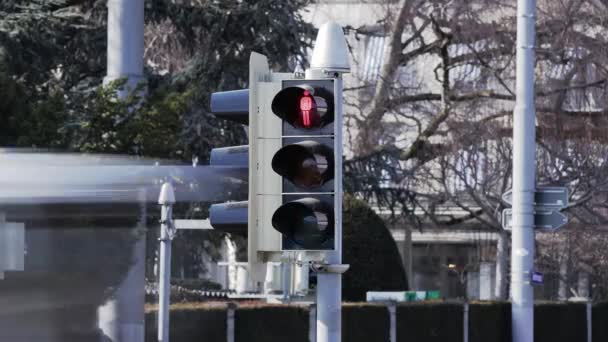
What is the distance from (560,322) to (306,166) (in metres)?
18.9

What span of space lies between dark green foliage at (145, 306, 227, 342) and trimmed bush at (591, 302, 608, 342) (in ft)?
33.2

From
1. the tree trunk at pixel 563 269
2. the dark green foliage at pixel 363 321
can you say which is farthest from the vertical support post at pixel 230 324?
the tree trunk at pixel 563 269

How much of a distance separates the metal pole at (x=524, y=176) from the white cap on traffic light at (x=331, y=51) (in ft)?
36.0

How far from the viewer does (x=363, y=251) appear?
2339cm

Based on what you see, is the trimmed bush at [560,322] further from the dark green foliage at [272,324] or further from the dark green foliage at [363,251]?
the dark green foliage at [272,324]

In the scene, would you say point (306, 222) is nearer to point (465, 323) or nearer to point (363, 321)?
point (363, 321)

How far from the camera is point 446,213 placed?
35312 millimetres

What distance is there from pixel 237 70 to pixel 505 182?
725 centimetres

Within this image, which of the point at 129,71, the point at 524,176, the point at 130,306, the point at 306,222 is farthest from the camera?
the point at 129,71

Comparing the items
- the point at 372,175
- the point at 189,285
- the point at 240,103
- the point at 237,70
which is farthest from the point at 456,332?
the point at 240,103

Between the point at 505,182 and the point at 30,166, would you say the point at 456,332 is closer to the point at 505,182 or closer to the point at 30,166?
the point at 505,182

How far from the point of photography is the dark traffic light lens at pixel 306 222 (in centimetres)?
823

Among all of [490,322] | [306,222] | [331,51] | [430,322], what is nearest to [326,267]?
[306,222]

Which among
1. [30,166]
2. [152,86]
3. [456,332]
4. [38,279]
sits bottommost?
[456,332]
